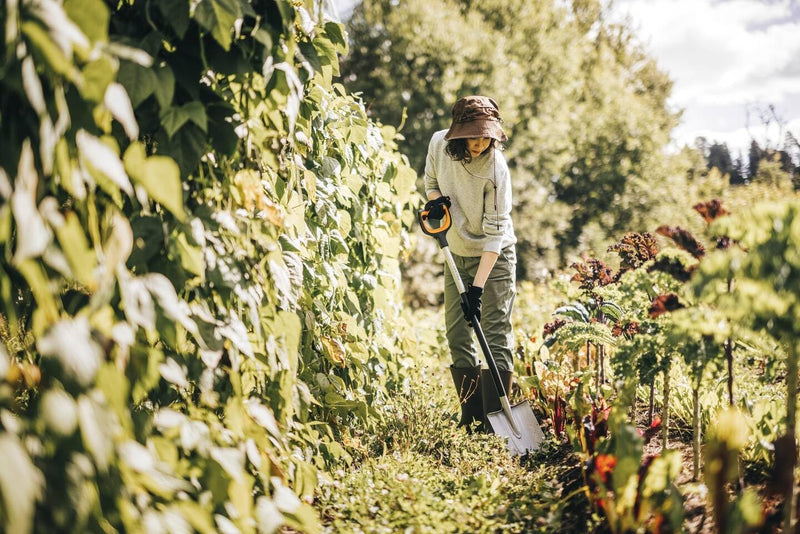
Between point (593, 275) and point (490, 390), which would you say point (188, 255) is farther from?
point (593, 275)

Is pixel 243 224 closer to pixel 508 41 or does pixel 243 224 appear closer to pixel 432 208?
pixel 432 208

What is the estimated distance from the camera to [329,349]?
2240 mm

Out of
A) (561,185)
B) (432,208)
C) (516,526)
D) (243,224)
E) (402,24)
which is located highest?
(402,24)

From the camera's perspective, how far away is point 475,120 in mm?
2775

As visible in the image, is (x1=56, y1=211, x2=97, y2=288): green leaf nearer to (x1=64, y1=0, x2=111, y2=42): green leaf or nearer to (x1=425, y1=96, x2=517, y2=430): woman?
(x1=64, y1=0, x2=111, y2=42): green leaf

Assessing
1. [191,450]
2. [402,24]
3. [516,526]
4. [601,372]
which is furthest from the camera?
[402,24]

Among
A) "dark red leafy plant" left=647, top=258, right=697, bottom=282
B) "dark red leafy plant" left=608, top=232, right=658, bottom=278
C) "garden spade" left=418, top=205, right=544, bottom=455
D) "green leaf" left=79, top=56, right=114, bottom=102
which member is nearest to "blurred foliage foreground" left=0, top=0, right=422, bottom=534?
"green leaf" left=79, top=56, right=114, bottom=102

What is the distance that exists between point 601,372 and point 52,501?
262cm

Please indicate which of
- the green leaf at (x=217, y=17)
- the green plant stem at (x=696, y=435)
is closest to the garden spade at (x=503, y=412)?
the green plant stem at (x=696, y=435)

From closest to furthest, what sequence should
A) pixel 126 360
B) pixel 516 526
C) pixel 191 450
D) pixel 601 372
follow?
pixel 126 360 < pixel 191 450 < pixel 516 526 < pixel 601 372

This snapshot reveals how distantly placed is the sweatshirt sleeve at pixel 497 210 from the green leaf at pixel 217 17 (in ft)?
6.19

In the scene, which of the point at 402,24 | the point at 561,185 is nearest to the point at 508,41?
the point at 402,24

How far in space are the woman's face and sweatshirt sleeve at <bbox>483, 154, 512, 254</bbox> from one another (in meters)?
0.11

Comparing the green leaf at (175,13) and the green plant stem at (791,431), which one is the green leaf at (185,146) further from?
the green plant stem at (791,431)
